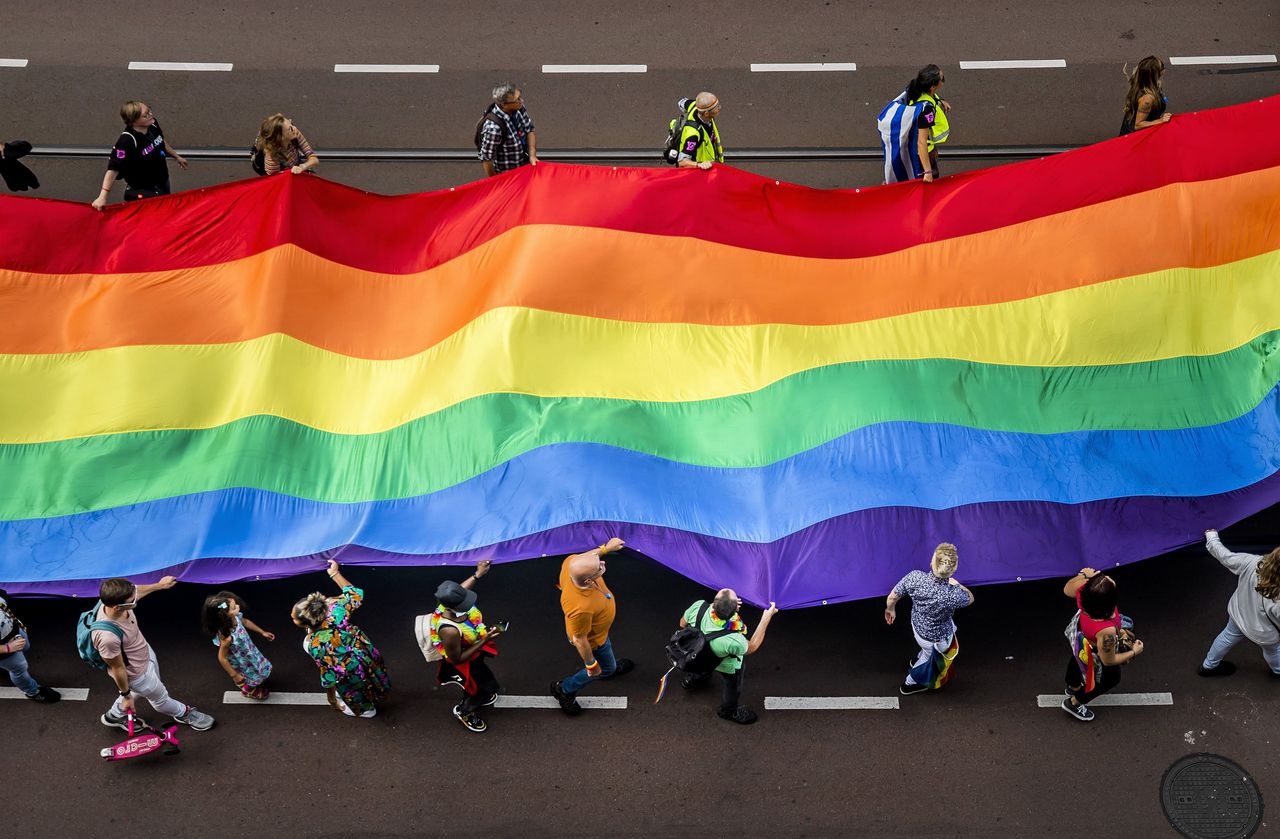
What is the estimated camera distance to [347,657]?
7973 millimetres

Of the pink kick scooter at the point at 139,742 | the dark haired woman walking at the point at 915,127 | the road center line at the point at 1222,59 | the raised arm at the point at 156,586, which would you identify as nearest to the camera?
the raised arm at the point at 156,586

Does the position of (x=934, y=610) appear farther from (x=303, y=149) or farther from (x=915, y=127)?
(x=303, y=149)

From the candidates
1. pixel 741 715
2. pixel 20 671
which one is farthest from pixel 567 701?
pixel 20 671

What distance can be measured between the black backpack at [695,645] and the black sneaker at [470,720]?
5.06 ft

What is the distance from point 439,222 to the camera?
955cm

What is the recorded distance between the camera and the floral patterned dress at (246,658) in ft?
26.8

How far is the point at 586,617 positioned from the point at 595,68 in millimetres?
6889

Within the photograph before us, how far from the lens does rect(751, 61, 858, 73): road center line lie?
1262 cm

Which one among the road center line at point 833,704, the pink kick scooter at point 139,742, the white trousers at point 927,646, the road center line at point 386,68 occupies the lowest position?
the pink kick scooter at point 139,742

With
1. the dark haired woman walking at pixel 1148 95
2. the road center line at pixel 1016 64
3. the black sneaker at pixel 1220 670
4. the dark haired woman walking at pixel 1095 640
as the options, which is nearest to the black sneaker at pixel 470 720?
the dark haired woman walking at pixel 1095 640

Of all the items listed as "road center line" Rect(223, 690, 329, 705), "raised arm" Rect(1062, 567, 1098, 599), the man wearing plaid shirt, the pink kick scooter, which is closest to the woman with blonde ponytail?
the man wearing plaid shirt

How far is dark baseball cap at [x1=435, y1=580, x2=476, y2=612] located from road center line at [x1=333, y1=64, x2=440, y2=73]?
7.03m

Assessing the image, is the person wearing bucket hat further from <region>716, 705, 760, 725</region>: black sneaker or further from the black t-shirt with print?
the black t-shirt with print

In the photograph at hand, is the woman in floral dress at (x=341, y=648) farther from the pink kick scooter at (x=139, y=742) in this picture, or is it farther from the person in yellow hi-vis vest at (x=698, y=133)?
the person in yellow hi-vis vest at (x=698, y=133)
